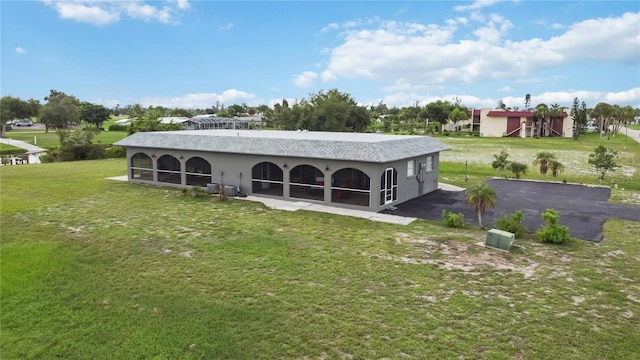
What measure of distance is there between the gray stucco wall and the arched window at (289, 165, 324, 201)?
18.0 inches

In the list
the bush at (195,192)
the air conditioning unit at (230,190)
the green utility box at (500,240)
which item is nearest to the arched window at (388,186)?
the green utility box at (500,240)

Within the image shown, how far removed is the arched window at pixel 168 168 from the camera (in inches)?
1214

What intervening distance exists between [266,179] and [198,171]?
536cm

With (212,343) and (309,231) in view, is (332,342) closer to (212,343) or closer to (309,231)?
(212,343)

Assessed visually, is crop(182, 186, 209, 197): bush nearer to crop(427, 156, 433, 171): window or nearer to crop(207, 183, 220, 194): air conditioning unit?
crop(207, 183, 220, 194): air conditioning unit

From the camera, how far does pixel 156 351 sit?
31.7ft

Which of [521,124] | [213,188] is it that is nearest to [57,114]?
[213,188]

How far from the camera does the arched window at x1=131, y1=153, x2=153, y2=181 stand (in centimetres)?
3131

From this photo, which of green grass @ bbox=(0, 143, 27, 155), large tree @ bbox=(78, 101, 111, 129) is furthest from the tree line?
green grass @ bbox=(0, 143, 27, 155)

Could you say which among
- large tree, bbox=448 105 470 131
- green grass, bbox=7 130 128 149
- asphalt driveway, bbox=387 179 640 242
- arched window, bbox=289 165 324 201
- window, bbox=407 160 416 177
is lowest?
asphalt driveway, bbox=387 179 640 242

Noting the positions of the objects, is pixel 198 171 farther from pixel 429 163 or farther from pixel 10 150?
pixel 10 150

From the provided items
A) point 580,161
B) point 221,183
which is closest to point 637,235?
point 221,183

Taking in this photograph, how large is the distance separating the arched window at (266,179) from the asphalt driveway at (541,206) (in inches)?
298

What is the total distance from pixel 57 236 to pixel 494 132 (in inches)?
3628
